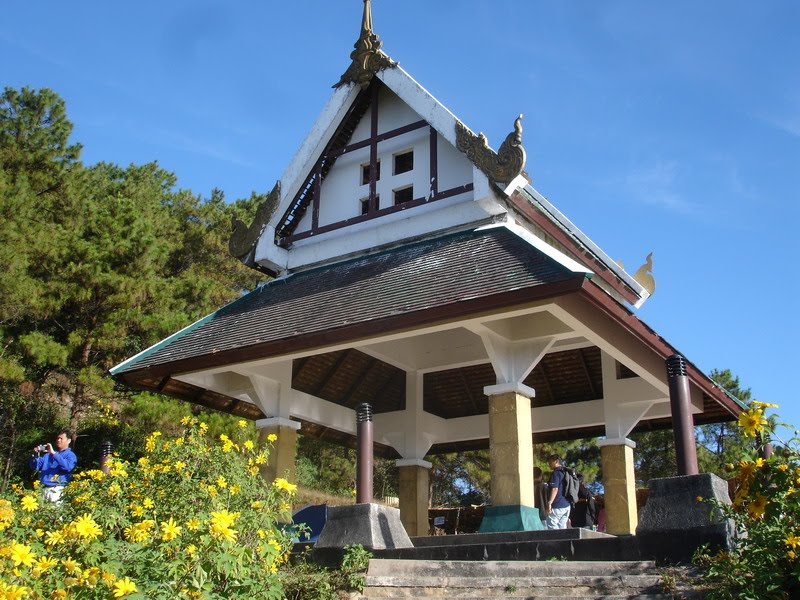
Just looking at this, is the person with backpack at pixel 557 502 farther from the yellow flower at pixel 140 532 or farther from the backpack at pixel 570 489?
the yellow flower at pixel 140 532

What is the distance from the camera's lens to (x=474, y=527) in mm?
16547

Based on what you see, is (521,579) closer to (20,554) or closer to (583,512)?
(20,554)

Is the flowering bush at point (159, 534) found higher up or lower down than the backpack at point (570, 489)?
lower down

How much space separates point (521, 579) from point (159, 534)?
296 cm

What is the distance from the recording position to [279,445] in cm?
1322

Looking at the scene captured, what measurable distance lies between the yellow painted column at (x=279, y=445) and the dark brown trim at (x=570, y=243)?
4.72 metres

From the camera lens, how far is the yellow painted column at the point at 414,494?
15.1 meters

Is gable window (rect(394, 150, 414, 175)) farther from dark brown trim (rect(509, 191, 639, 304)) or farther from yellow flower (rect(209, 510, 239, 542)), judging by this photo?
yellow flower (rect(209, 510, 239, 542))

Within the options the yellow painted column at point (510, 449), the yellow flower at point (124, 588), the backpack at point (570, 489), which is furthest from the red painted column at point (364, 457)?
the yellow flower at point (124, 588)

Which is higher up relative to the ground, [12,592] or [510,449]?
[510,449]

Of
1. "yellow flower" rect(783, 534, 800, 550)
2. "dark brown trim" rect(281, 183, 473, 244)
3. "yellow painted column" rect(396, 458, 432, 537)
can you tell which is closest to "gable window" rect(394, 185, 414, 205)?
"dark brown trim" rect(281, 183, 473, 244)

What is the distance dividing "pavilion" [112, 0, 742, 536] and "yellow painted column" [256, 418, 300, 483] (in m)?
0.03

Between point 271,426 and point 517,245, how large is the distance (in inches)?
189

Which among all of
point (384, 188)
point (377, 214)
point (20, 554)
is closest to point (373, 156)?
point (384, 188)
